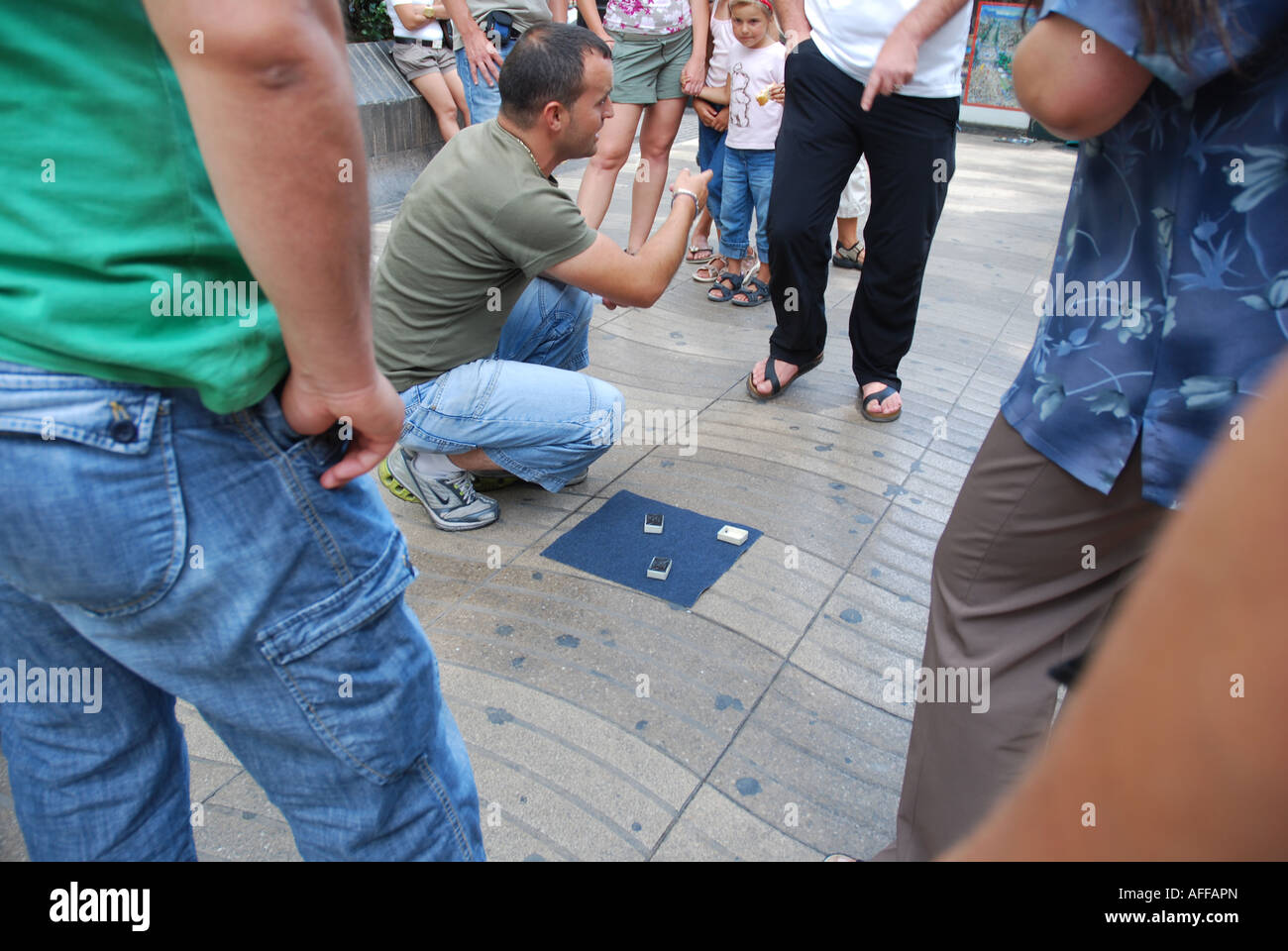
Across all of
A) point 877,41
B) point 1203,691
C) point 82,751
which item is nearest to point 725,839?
point 82,751

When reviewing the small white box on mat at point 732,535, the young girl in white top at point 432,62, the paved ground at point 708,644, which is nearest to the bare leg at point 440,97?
the young girl in white top at point 432,62

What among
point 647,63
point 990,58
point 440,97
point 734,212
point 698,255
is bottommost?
point 698,255

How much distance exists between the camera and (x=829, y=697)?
8.08ft

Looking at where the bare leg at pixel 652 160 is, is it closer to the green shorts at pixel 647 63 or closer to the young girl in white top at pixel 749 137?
the green shorts at pixel 647 63

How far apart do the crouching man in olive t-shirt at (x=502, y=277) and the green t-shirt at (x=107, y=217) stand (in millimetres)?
1909

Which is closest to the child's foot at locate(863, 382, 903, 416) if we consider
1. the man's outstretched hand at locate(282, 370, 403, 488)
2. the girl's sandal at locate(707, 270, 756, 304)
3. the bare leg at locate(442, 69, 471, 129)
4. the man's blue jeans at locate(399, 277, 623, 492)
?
the man's blue jeans at locate(399, 277, 623, 492)

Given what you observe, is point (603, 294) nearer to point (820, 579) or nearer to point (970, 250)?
point (820, 579)

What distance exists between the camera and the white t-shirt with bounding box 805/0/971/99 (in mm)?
3275

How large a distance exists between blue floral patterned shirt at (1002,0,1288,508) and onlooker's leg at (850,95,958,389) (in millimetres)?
2101

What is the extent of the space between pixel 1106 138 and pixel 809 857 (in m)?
1.48

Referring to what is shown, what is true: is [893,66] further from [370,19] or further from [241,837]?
[370,19]

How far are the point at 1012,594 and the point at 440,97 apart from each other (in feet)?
19.5

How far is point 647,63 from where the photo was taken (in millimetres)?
5012
